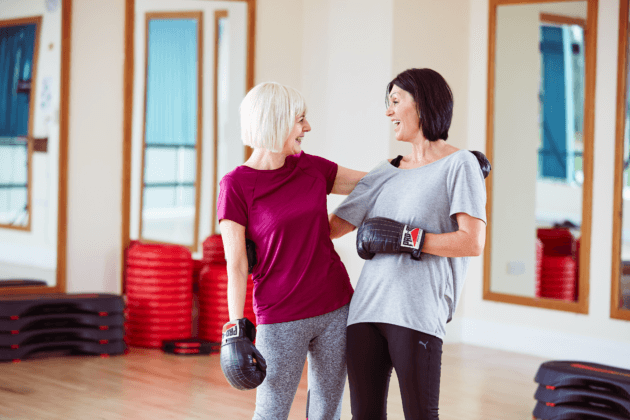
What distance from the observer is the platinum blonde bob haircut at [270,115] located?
2020mm

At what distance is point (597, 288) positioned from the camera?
5180 millimetres

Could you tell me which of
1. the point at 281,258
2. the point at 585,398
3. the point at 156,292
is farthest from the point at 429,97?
the point at 156,292

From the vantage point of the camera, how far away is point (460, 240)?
6.61 feet

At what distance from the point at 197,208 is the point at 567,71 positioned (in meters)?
3.06

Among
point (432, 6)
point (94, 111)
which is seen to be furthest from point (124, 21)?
point (432, 6)

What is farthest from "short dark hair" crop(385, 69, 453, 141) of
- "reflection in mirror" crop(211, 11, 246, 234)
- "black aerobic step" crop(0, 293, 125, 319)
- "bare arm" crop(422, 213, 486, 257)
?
"reflection in mirror" crop(211, 11, 246, 234)

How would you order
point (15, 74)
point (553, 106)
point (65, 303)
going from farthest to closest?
point (553, 106) → point (15, 74) → point (65, 303)

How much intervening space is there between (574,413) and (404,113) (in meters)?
2.30

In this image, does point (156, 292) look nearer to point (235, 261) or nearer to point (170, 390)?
point (170, 390)

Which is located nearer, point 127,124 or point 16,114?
point 16,114

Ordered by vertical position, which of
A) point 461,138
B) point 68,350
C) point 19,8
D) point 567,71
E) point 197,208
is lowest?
point 68,350

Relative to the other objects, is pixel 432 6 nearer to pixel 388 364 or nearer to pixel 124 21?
pixel 124 21

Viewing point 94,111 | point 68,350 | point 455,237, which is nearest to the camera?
point 455,237

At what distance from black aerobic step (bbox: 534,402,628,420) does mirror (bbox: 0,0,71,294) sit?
3533 mm
